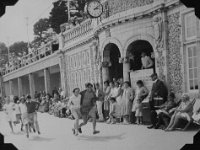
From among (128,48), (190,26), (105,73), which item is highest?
(190,26)

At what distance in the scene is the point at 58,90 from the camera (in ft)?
11.1

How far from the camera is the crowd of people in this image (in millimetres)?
3254

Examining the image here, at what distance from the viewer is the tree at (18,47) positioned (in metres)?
3.45

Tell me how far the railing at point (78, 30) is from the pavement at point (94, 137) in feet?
2.68

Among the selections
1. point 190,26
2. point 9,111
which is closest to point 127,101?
point 190,26

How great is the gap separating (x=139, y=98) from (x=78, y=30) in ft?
2.98

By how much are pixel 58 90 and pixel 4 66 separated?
2.17 feet

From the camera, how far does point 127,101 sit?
11.0ft

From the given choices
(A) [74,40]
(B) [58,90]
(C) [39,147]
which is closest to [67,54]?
(A) [74,40]

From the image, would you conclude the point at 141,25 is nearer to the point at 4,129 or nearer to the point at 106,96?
the point at 106,96

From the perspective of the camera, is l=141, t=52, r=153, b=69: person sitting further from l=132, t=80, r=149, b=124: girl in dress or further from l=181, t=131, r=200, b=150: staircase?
l=181, t=131, r=200, b=150: staircase

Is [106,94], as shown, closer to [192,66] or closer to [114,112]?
[114,112]

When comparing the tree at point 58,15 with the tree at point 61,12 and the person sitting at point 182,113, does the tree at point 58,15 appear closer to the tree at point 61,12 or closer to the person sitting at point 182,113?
the tree at point 61,12

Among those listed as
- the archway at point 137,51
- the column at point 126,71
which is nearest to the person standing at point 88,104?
the column at point 126,71
